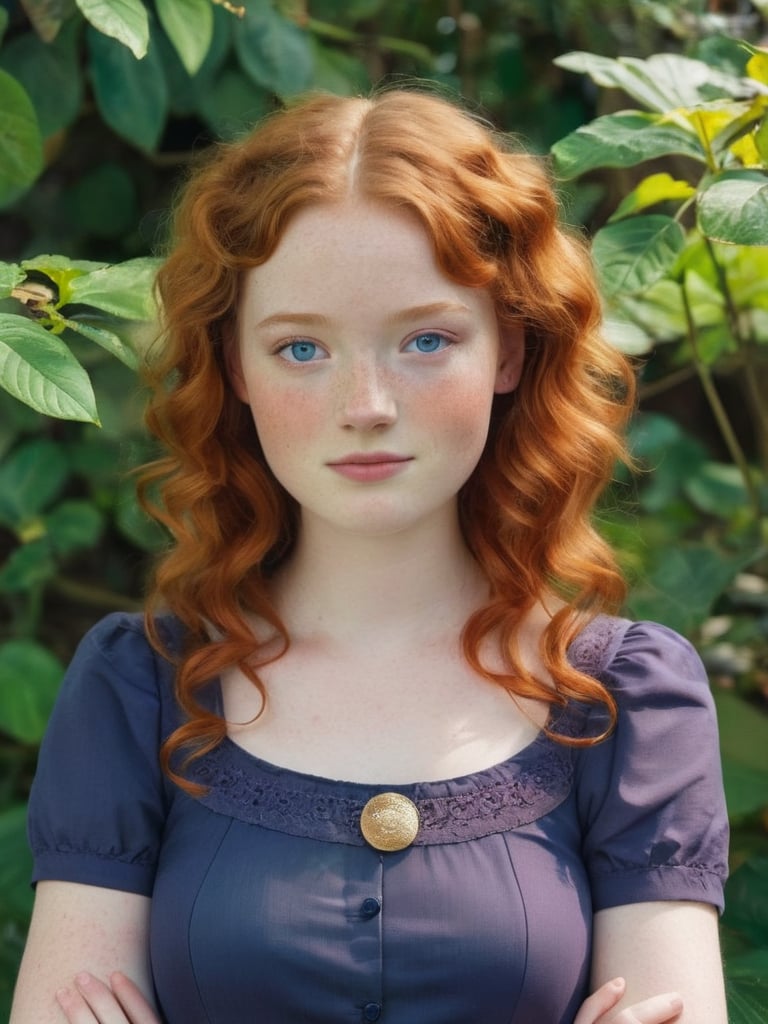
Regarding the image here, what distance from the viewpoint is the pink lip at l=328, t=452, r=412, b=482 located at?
1.30 meters

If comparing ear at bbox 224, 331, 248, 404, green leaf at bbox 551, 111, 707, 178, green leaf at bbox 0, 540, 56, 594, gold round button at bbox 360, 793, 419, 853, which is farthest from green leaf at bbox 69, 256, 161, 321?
green leaf at bbox 0, 540, 56, 594

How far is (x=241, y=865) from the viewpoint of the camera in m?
1.32

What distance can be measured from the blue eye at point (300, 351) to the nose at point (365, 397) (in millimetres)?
37

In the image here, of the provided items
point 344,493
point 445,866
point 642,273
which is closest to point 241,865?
point 445,866

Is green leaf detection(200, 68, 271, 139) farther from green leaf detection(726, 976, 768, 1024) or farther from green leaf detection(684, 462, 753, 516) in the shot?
green leaf detection(726, 976, 768, 1024)

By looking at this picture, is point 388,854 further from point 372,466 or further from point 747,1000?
point 747,1000

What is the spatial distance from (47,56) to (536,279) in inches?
33.1

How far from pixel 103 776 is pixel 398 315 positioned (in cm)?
51

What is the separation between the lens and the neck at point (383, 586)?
143cm

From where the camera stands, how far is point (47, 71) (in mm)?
1914

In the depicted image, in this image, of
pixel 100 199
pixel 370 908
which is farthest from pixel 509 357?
pixel 100 199

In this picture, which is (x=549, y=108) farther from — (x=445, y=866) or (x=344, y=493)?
(x=445, y=866)

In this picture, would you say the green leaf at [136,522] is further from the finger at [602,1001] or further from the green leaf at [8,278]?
the finger at [602,1001]

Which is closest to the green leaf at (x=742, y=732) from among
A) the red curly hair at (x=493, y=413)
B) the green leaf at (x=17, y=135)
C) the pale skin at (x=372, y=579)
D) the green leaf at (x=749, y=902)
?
the green leaf at (x=749, y=902)
